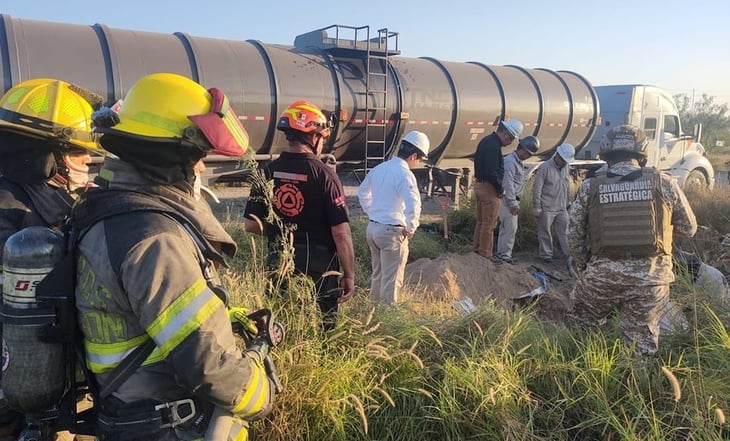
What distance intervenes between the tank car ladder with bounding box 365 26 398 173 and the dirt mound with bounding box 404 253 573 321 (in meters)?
3.19

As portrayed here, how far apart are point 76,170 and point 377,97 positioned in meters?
7.76

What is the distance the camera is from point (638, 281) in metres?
3.77

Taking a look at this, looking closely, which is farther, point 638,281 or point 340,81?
point 340,81

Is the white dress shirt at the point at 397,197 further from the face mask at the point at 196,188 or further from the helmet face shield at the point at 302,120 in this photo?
the face mask at the point at 196,188

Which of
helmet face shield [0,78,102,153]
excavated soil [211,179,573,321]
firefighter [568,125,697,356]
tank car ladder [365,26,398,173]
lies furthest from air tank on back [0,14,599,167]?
firefighter [568,125,697,356]

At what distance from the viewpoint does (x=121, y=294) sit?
1.51 m

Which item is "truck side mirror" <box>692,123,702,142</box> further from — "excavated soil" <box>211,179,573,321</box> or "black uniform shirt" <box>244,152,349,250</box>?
"black uniform shirt" <box>244,152,349,250</box>

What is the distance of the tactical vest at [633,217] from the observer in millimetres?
3717

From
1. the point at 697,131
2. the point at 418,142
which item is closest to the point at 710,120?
the point at 697,131

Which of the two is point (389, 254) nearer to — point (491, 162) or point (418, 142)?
point (418, 142)

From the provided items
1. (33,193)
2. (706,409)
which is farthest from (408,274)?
(33,193)

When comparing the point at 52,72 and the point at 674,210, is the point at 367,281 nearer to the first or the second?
the point at 674,210

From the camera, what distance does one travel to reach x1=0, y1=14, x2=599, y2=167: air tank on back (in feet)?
24.2

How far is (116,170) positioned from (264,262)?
2.24m
